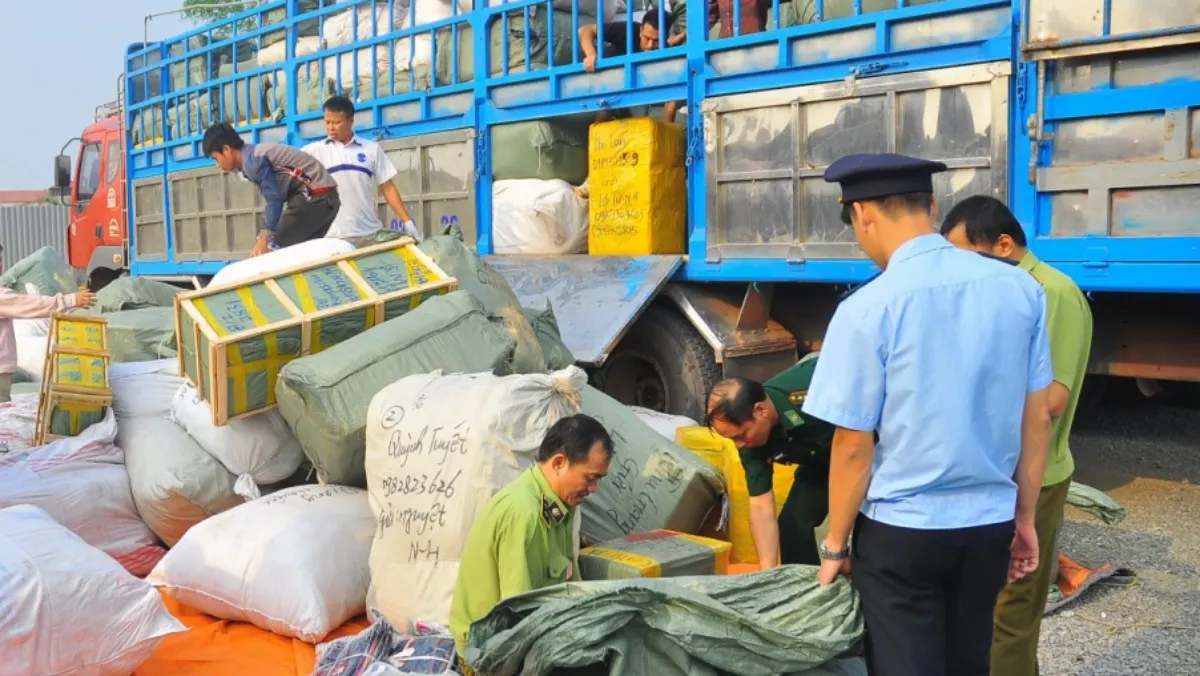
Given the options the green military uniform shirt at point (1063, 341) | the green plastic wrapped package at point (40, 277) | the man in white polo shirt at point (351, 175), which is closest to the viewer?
the green military uniform shirt at point (1063, 341)

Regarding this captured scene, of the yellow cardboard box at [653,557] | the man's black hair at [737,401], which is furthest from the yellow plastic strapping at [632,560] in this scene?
the man's black hair at [737,401]

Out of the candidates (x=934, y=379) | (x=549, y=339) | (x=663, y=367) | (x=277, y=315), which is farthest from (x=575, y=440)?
(x=663, y=367)

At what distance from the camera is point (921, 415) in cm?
197

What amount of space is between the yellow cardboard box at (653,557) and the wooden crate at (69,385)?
89.5 inches

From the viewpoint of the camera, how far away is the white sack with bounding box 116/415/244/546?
4.07 m

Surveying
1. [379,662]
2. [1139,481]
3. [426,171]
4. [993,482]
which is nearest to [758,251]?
[1139,481]

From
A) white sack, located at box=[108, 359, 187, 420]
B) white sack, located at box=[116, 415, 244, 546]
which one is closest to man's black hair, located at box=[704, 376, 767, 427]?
white sack, located at box=[116, 415, 244, 546]

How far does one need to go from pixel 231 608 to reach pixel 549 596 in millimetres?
1464

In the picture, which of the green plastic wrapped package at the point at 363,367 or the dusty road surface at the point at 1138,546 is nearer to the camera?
the dusty road surface at the point at 1138,546

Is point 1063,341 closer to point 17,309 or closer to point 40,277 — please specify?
point 17,309

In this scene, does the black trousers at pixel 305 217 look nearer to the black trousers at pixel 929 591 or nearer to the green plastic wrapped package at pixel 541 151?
the green plastic wrapped package at pixel 541 151

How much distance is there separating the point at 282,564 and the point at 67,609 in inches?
30.2

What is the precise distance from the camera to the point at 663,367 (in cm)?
585

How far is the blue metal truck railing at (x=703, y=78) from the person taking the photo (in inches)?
166
